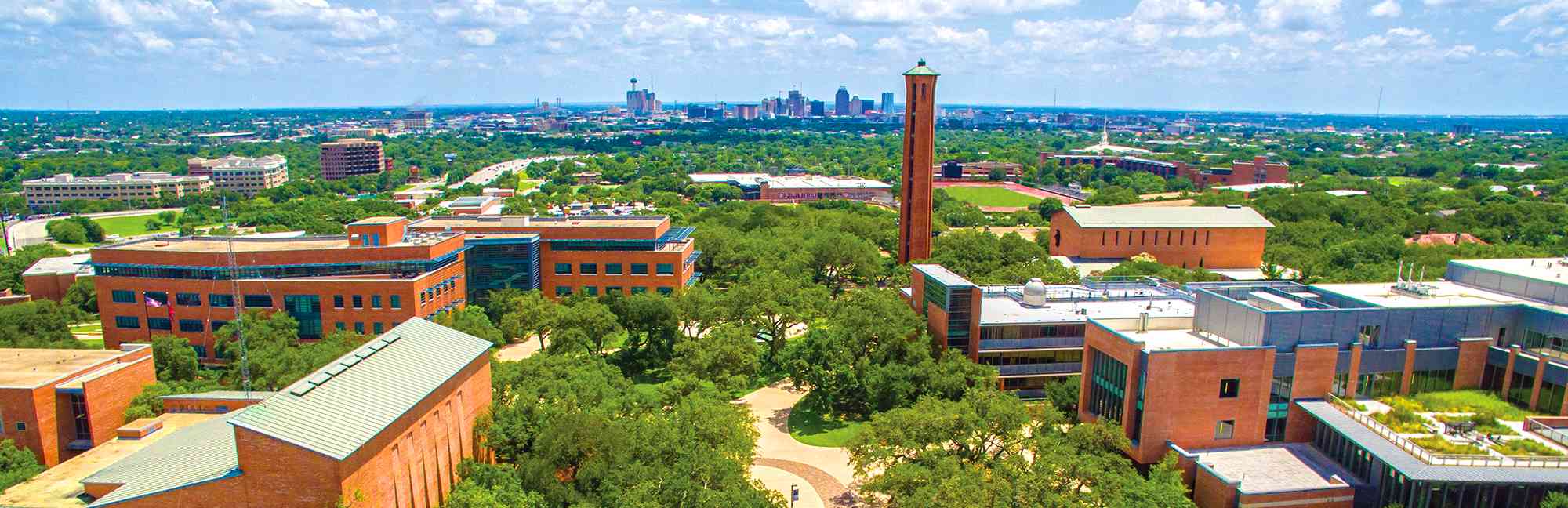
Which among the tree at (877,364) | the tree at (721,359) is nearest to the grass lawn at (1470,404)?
the tree at (877,364)

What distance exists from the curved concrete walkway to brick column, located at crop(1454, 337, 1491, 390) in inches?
1317

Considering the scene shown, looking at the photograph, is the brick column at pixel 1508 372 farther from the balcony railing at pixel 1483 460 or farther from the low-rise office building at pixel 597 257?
the low-rise office building at pixel 597 257

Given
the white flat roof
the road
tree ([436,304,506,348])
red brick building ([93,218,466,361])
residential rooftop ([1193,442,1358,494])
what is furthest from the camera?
the road

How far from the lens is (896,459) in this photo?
1784 inches

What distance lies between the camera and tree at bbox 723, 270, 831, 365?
7188cm

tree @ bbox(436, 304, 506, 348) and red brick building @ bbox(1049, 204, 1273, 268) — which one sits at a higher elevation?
red brick building @ bbox(1049, 204, 1273, 268)

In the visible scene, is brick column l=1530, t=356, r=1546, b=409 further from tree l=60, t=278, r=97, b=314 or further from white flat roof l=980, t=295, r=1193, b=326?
tree l=60, t=278, r=97, b=314

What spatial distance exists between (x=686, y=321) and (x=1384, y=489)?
165 ft

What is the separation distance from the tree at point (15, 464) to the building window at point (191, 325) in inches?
1125

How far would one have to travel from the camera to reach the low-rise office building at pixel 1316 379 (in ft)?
138

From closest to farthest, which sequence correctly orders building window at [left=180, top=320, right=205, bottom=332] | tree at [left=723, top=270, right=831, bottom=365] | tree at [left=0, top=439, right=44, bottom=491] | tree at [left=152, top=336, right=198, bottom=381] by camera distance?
tree at [left=0, top=439, right=44, bottom=491]
tree at [left=152, top=336, right=198, bottom=381]
tree at [left=723, top=270, right=831, bottom=365]
building window at [left=180, top=320, right=205, bottom=332]

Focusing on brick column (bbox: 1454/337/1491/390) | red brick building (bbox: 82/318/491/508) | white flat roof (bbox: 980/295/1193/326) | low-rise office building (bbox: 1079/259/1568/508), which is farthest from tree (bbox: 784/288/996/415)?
brick column (bbox: 1454/337/1491/390)

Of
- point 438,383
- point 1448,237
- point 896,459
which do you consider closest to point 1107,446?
point 896,459

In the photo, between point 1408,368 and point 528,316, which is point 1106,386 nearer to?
point 1408,368
